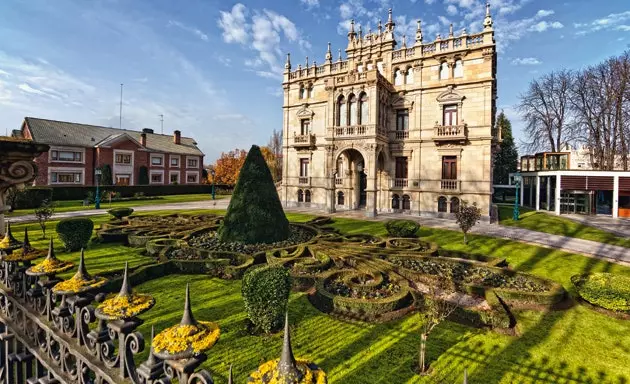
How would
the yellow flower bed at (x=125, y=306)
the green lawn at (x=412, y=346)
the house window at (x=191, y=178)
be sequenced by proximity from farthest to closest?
the house window at (x=191, y=178) < the green lawn at (x=412, y=346) < the yellow flower bed at (x=125, y=306)

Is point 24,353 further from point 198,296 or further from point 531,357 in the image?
point 531,357

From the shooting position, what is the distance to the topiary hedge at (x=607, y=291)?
348 inches

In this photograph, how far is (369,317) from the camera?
8367 millimetres

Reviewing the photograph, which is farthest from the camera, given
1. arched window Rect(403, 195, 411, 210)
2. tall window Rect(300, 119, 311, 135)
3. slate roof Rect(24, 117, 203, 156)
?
slate roof Rect(24, 117, 203, 156)

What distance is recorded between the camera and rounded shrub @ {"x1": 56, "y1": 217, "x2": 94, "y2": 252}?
46.0 feet

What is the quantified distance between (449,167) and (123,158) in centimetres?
5084

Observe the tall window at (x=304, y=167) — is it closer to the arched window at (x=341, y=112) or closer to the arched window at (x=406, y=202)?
the arched window at (x=341, y=112)

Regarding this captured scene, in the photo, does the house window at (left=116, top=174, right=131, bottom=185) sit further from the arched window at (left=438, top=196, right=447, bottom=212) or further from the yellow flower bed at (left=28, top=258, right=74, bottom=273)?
the yellow flower bed at (left=28, top=258, right=74, bottom=273)

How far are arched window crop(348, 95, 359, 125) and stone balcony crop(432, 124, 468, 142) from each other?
7711mm

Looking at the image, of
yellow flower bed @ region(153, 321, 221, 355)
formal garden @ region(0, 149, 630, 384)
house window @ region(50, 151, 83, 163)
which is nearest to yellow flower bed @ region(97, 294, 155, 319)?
formal garden @ region(0, 149, 630, 384)

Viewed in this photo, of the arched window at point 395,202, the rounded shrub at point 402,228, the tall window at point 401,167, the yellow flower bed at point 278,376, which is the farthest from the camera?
the arched window at point 395,202

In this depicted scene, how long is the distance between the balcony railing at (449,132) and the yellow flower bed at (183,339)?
1115 inches

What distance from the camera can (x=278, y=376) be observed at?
2543mm

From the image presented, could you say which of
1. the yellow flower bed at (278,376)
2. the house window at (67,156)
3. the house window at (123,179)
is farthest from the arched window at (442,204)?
the house window at (67,156)
